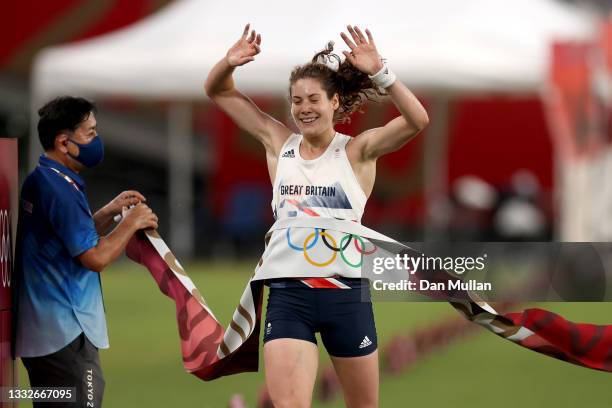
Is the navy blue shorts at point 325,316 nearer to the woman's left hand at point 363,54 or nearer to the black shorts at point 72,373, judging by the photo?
the black shorts at point 72,373

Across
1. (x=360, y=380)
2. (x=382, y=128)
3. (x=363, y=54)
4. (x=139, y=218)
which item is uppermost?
(x=363, y=54)

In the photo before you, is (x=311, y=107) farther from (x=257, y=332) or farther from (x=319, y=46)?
(x=319, y=46)

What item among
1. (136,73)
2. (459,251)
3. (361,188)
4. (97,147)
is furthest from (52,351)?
(136,73)

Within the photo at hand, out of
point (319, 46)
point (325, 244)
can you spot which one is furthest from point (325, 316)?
point (319, 46)

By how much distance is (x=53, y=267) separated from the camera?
585cm

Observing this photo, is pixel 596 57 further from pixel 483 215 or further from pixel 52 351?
pixel 52 351

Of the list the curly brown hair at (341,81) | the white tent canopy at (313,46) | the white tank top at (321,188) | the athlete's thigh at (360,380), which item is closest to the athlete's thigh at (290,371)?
the athlete's thigh at (360,380)

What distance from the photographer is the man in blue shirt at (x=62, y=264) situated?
19.0ft

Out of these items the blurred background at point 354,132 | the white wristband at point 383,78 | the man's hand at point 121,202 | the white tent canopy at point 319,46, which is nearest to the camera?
the white wristband at point 383,78

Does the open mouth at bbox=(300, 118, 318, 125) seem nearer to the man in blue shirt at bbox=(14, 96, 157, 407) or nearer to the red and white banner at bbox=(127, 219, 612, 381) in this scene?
the red and white banner at bbox=(127, 219, 612, 381)

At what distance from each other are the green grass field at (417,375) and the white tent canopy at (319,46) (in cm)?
454

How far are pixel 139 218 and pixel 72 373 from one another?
0.89 meters

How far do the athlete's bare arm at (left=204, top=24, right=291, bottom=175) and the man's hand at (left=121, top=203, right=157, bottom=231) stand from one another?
2.17ft

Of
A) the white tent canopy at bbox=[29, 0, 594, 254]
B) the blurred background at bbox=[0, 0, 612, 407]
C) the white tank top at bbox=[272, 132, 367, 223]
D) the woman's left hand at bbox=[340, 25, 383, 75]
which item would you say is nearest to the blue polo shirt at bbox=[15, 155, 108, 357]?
the blurred background at bbox=[0, 0, 612, 407]
